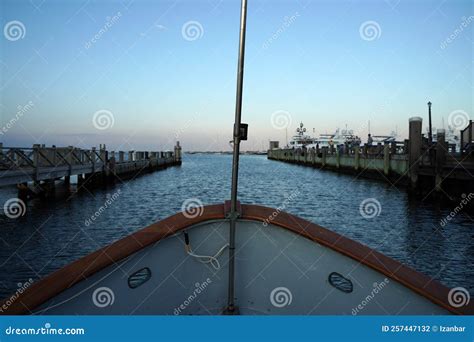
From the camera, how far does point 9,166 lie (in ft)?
50.1

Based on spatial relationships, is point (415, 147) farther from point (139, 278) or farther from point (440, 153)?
point (139, 278)

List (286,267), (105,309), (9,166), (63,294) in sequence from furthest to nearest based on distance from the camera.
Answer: (9,166)
(286,267)
(105,309)
(63,294)

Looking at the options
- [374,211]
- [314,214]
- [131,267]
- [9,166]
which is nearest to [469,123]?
[374,211]

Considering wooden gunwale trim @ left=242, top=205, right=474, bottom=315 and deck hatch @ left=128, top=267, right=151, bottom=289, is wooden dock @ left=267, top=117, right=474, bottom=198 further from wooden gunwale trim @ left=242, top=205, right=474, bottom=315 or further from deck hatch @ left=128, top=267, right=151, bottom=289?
deck hatch @ left=128, top=267, right=151, bottom=289

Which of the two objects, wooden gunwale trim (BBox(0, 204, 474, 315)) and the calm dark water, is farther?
the calm dark water

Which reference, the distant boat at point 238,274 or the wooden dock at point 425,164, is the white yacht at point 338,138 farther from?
the distant boat at point 238,274

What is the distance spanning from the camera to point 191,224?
3242mm

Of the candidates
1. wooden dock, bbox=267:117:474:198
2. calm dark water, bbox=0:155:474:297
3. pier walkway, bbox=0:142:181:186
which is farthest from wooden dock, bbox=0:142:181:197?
wooden dock, bbox=267:117:474:198

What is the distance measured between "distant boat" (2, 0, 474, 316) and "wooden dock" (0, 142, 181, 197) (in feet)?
41.3

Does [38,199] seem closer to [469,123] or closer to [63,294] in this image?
[63,294]

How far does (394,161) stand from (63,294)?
88.0ft

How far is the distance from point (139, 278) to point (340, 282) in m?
1.87

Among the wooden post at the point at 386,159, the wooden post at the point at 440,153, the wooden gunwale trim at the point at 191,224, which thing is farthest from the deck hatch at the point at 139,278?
the wooden post at the point at 386,159

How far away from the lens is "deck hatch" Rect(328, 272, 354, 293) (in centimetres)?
320
